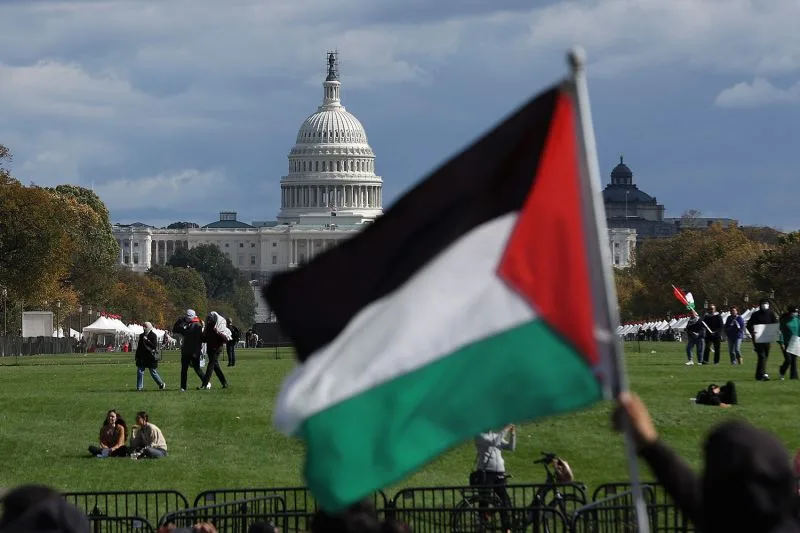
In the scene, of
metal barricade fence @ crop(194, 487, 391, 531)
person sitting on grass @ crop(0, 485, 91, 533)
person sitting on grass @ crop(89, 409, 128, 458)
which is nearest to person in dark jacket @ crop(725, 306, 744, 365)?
person sitting on grass @ crop(89, 409, 128, 458)

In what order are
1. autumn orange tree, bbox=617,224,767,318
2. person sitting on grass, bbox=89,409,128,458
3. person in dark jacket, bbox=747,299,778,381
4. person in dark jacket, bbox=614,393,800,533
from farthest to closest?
1. autumn orange tree, bbox=617,224,767,318
2. person in dark jacket, bbox=747,299,778,381
3. person sitting on grass, bbox=89,409,128,458
4. person in dark jacket, bbox=614,393,800,533

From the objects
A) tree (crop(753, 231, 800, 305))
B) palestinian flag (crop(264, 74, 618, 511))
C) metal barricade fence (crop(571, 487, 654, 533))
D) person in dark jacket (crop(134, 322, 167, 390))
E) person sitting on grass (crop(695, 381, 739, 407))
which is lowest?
metal barricade fence (crop(571, 487, 654, 533))

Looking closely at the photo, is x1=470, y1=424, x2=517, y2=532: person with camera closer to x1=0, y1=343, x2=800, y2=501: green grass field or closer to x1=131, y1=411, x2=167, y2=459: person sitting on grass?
x1=0, y1=343, x2=800, y2=501: green grass field

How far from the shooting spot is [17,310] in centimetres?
11262

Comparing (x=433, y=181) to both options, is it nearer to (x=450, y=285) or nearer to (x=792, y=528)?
(x=450, y=285)

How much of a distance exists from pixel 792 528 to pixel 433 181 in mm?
2471

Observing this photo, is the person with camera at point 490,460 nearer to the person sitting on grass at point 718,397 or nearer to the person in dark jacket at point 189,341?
the person sitting on grass at point 718,397

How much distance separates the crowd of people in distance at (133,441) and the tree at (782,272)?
87.1 metres

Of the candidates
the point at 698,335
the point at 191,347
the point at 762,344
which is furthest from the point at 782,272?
the point at 191,347

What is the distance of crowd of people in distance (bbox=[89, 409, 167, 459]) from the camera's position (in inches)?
1099

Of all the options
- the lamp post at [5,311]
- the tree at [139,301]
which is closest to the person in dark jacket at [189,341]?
the lamp post at [5,311]

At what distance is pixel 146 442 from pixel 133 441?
0.29 meters

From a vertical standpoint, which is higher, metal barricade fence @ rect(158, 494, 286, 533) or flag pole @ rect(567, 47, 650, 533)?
flag pole @ rect(567, 47, 650, 533)

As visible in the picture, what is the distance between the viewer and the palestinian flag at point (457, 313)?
26.1 ft
